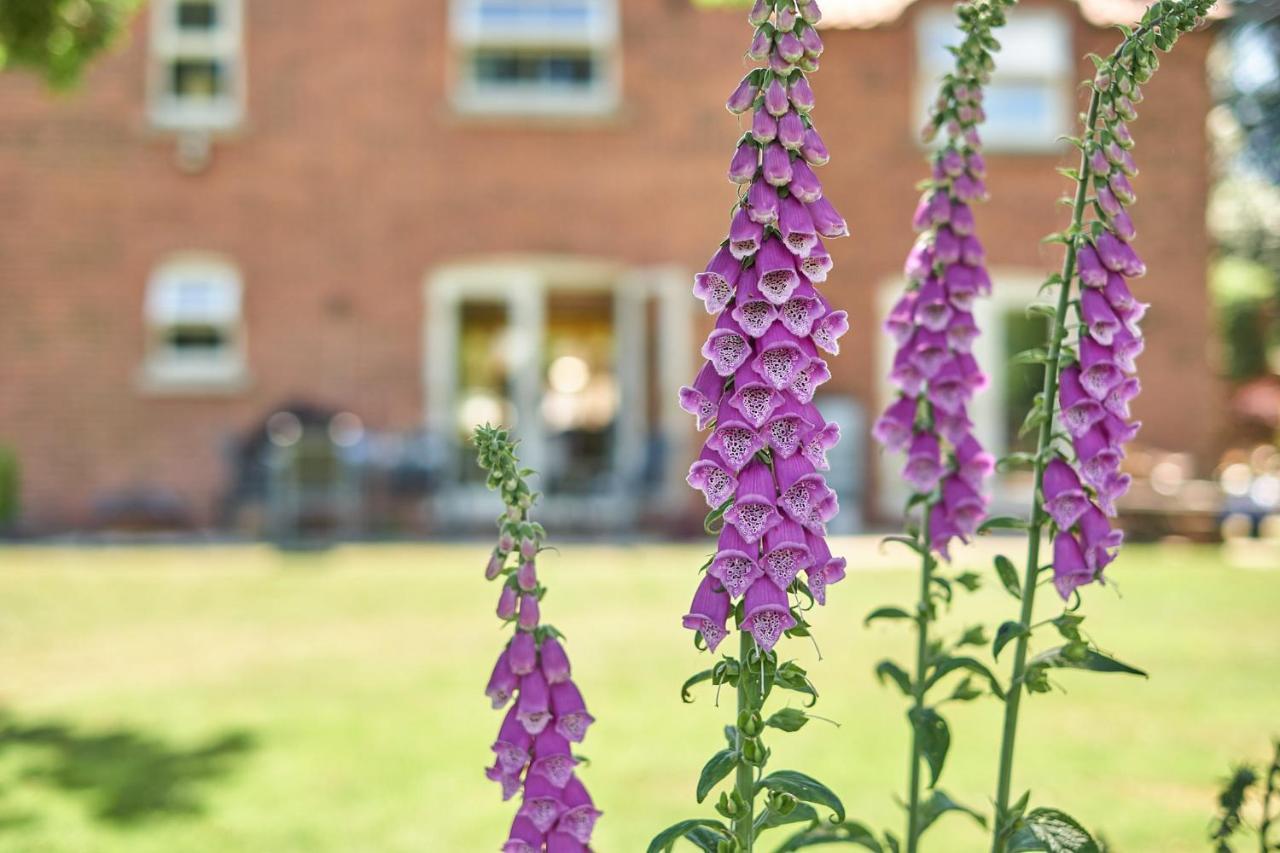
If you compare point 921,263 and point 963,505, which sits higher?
point 921,263

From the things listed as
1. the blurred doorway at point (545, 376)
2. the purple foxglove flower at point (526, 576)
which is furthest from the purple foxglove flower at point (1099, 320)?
the blurred doorway at point (545, 376)

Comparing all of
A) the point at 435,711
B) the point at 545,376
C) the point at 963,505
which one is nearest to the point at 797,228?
the point at 963,505

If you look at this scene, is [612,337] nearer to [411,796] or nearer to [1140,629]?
[1140,629]

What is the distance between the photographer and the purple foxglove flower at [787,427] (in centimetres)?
172

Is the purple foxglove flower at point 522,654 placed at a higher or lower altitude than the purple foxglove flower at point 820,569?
lower

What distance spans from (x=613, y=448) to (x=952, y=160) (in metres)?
12.5

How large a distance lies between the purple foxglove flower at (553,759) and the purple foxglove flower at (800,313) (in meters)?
0.59

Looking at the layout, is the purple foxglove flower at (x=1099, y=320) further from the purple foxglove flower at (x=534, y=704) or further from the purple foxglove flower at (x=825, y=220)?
the purple foxglove flower at (x=534, y=704)

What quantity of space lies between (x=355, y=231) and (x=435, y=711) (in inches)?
365

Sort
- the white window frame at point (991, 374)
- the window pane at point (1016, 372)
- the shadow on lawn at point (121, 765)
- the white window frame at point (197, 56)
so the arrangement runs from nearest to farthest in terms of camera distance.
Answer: the shadow on lawn at point (121, 765) → the white window frame at point (197, 56) → the white window frame at point (991, 374) → the window pane at point (1016, 372)

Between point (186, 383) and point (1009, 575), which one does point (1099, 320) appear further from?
point (186, 383)

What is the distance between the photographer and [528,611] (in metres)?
1.69

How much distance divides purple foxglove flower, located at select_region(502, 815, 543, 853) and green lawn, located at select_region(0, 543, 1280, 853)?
755 millimetres

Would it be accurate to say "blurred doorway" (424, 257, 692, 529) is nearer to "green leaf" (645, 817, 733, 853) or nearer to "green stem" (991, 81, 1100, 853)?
"green stem" (991, 81, 1100, 853)
